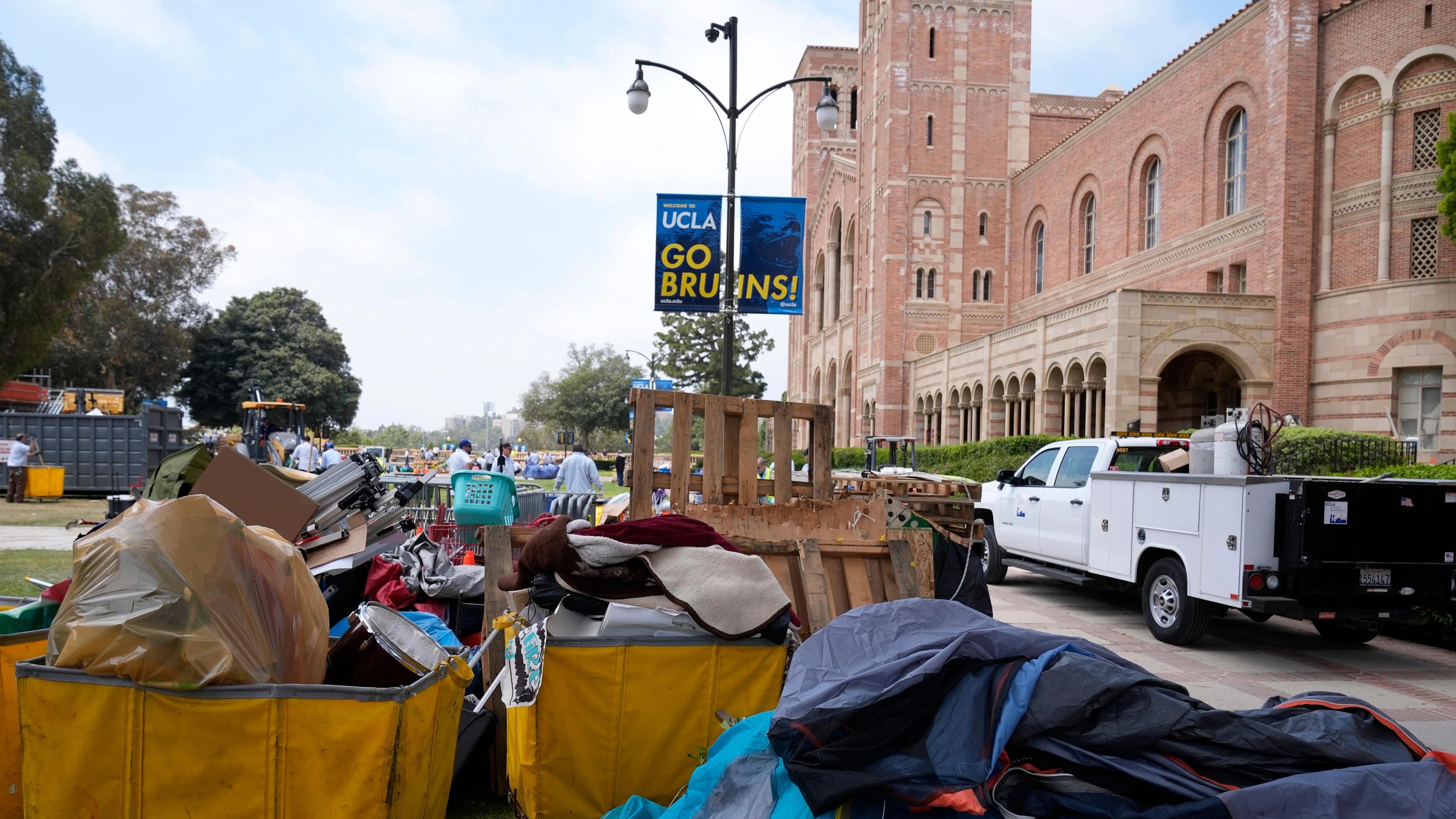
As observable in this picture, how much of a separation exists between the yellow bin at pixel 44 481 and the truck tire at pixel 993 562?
23.0m

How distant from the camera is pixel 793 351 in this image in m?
69.8

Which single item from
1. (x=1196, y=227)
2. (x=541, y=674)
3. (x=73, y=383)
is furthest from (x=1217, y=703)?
(x=73, y=383)

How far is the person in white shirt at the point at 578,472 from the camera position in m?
15.0

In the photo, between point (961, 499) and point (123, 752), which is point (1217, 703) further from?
point (123, 752)

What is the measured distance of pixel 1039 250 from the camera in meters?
42.7

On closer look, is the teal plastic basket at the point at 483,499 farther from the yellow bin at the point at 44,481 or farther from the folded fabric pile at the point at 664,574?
the yellow bin at the point at 44,481

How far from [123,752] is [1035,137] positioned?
51.3m

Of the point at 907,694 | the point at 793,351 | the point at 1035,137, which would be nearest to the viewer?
the point at 907,694

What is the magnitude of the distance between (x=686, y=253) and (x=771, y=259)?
1045 mm

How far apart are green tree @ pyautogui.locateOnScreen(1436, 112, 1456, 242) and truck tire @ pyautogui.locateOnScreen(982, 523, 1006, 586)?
45.4 feet

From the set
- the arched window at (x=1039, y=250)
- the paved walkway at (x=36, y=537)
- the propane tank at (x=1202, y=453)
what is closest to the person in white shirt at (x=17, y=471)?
the paved walkway at (x=36, y=537)

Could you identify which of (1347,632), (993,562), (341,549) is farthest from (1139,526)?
(341,549)

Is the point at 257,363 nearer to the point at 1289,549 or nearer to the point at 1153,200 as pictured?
the point at 1153,200

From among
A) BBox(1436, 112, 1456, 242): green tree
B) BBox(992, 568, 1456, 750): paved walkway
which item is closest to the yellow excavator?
BBox(992, 568, 1456, 750): paved walkway
